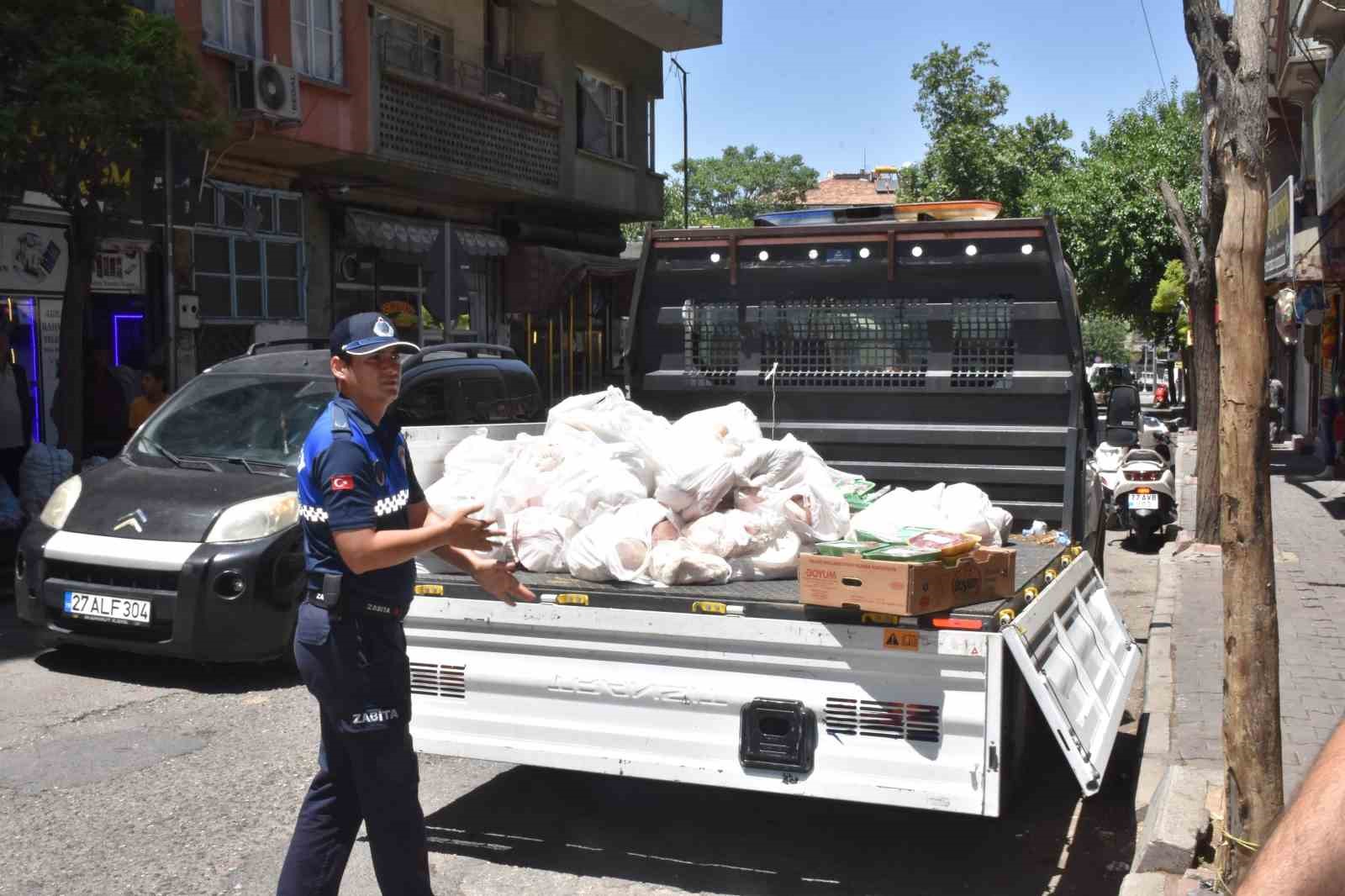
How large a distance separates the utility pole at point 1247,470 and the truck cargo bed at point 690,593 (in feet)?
2.37

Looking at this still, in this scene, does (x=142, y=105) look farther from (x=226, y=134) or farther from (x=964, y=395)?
(x=964, y=395)

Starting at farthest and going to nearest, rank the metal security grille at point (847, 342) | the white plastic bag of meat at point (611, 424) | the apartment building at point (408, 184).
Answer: the apartment building at point (408, 184) → the metal security grille at point (847, 342) → the white plastic bag of meat at point (611, 424)

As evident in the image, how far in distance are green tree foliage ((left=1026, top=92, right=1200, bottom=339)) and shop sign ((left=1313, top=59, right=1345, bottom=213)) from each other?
46.2ft

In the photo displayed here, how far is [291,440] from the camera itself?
7551 millimetres

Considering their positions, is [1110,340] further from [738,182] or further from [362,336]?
[362,336]

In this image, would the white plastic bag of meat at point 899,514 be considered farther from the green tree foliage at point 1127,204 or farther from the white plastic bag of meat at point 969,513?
the green tree foliage at point 1127,204

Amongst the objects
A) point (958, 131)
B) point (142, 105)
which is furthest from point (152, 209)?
point (958, 131)

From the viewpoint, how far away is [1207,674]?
267 inches

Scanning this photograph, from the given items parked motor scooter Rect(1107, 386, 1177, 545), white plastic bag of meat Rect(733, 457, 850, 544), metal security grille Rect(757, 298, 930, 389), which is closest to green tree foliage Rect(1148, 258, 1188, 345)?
parked motor scooter Rect(1107, 386, 1177, 545)

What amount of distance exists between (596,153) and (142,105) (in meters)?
14.5

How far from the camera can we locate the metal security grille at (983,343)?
20.0 feet

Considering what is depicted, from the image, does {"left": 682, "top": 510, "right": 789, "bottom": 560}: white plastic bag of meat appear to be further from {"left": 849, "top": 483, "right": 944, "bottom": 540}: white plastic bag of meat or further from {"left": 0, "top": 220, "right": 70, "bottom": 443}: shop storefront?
{"left": 0, "top": 220, "right": 70, "bottom": 443}: shop storefront

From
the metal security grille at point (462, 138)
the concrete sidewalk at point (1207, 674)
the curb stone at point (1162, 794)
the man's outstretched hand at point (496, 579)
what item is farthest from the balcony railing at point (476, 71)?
the man's outstretched hand at point (496, 579)

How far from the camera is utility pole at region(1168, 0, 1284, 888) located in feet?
13.3
